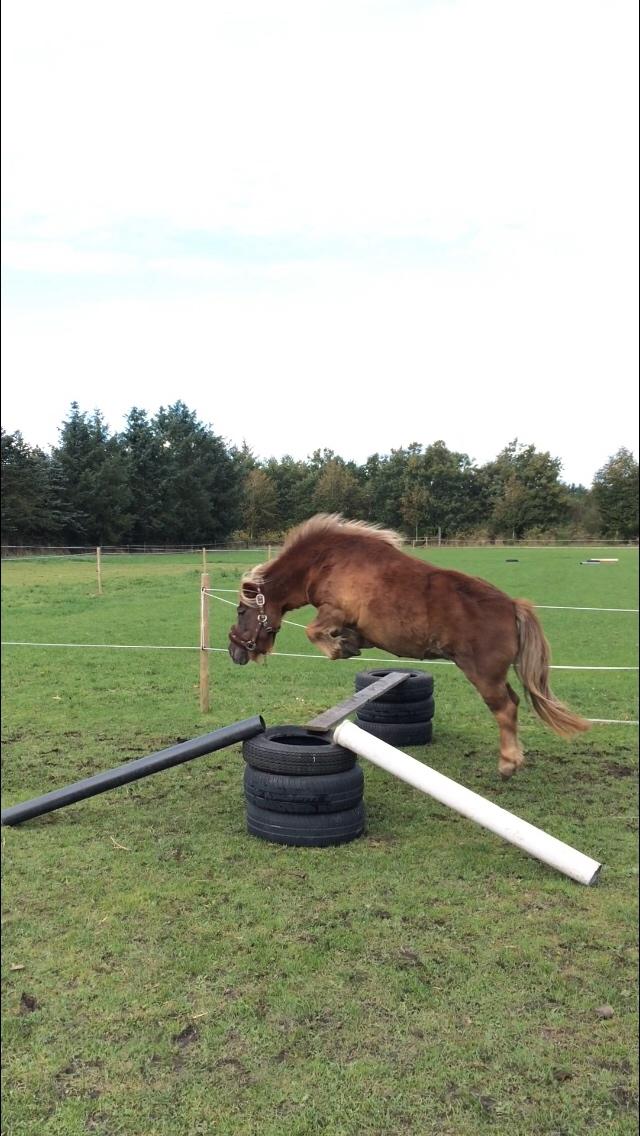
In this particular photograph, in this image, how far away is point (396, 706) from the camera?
260cm

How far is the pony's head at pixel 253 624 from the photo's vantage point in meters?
1.61

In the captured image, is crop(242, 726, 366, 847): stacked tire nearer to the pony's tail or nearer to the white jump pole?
the white jump pole

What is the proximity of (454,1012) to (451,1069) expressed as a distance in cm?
22

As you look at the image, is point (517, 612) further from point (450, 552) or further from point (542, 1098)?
point (542, 1098)

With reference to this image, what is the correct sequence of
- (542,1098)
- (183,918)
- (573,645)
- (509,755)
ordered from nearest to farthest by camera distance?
1. (542,1098)
2. (509,755)
3. (183,918)
4. (573,645)

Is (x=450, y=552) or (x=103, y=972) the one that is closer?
(x=450, y=552)

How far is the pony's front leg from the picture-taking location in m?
1.61

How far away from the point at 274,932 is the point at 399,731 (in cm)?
83

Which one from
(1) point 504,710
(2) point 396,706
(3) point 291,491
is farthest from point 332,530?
(2) point 396,706

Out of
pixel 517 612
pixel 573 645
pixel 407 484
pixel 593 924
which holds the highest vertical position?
pixel 407 484

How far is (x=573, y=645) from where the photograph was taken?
5688 mm

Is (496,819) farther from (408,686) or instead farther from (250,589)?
(250,589)

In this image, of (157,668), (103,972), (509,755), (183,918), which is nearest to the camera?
(509,755)

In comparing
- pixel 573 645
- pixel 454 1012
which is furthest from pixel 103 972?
pixel 573 645
